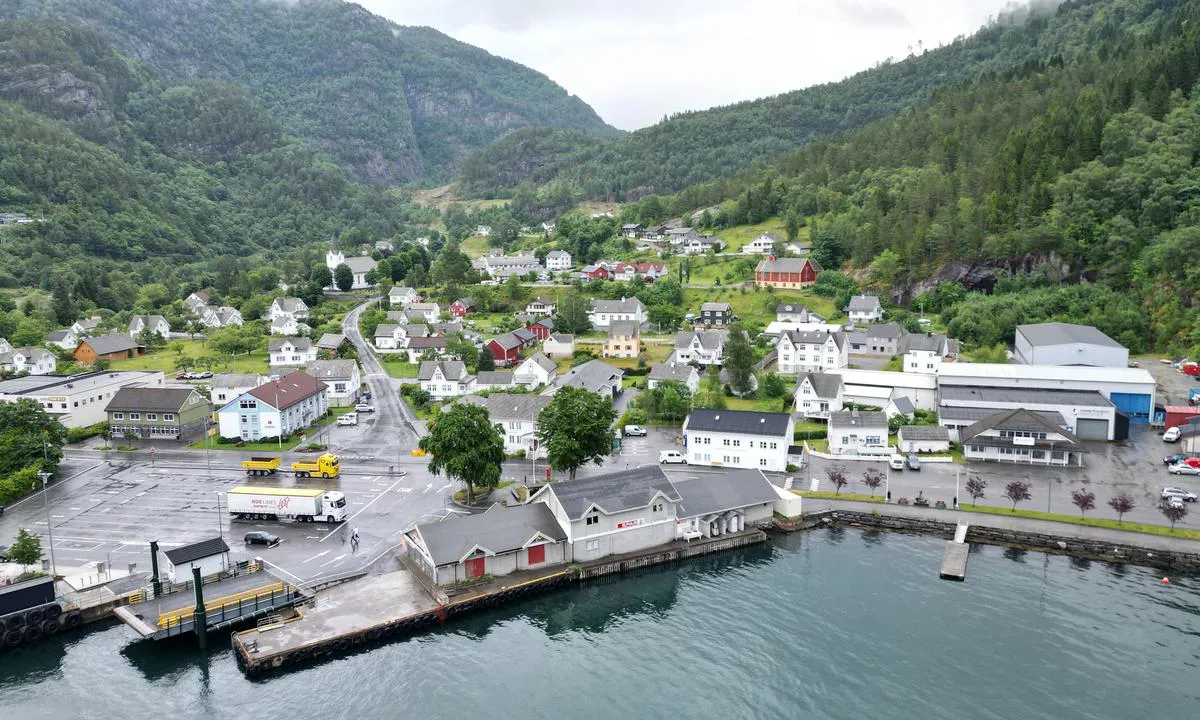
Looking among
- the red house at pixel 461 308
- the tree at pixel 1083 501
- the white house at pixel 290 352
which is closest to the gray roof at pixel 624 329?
the red house at pixel 461 308

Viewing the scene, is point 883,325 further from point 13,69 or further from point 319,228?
point 13,69

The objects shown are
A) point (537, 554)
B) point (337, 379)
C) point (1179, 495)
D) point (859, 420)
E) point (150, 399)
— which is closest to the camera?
point (537, 554)

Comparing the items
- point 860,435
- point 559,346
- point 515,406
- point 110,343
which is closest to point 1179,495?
point 860,435

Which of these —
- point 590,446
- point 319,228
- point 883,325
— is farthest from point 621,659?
point 319,228

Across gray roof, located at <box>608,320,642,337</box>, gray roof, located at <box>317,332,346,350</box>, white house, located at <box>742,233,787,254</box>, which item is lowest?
gray roof, located at <box>317,332,346,350</box>

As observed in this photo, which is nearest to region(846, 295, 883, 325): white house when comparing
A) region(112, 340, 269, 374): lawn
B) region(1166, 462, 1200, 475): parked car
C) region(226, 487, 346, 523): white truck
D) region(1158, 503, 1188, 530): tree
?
region(1166, 462, 1200, 475): parked car

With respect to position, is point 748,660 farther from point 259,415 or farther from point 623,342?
point 623,342

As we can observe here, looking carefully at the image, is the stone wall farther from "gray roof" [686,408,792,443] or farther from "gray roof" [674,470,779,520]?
"gray roof" [686,408,792,443]
